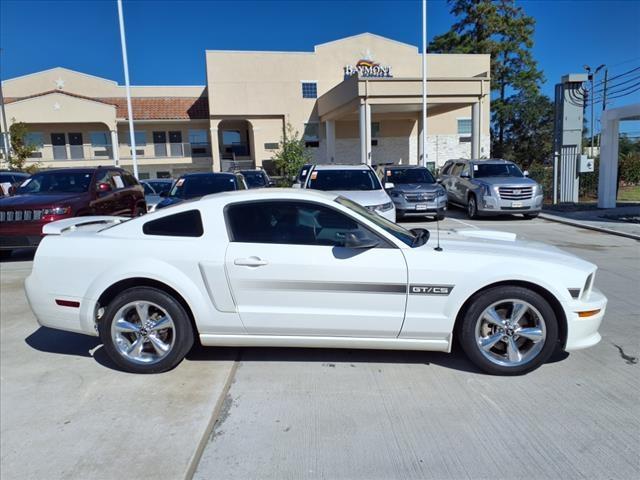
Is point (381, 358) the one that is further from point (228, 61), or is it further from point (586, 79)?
point (228, 61)

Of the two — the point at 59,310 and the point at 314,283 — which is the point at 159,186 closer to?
the point at 59,310

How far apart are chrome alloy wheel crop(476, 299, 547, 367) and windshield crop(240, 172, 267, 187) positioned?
14.8m

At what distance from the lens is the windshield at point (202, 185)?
32.8 ft

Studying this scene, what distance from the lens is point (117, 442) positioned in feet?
10.2

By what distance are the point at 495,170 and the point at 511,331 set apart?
488 inches

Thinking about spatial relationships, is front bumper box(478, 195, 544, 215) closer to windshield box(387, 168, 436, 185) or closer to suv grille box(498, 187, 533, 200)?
suv grille box(498, 187, 533, 200)

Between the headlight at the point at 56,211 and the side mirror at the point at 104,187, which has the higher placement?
the side mirror at the point at 104,187

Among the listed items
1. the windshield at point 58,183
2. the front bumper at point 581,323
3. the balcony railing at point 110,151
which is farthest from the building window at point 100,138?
the front bumper at point 581,323

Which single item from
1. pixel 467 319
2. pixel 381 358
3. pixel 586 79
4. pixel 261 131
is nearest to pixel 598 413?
pixel 467 319

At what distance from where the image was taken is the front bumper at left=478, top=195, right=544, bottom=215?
546 inches

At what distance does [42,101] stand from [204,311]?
3410 cm

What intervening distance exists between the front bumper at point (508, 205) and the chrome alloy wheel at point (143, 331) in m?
11.7

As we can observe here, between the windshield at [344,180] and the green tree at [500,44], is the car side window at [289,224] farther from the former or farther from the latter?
the green tree at [500,44]

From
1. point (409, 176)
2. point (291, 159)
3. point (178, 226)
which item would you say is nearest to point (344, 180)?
point (409, 176)
